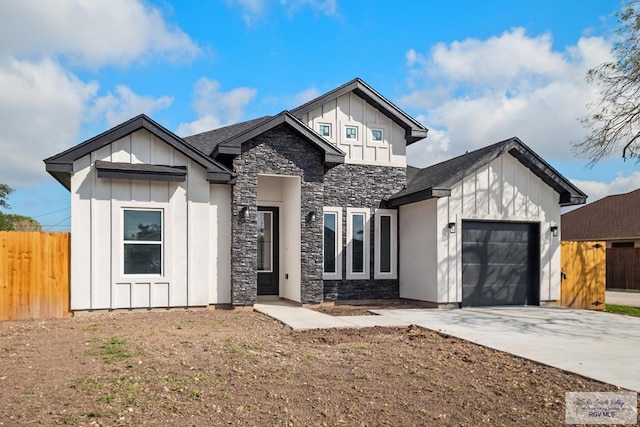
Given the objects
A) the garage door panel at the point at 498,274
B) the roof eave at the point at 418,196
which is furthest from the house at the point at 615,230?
the roof eave at the point at 418,196

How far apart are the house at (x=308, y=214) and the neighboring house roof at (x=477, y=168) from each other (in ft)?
0.15

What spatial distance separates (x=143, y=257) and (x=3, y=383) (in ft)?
19.1

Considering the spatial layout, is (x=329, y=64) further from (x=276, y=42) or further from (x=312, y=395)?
(x=312, y=395)

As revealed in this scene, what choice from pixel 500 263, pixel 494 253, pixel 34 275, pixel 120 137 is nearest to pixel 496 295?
pixel 500 263

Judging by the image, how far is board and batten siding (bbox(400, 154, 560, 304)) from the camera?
12.9m

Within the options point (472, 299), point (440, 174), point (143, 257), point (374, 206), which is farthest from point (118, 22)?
point (472, 299)

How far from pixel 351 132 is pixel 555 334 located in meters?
7.89

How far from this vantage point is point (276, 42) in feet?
41.0

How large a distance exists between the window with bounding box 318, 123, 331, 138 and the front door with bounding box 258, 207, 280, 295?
2.62 metres

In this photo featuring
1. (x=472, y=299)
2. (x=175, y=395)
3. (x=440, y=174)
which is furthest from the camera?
(x=440, y=174)

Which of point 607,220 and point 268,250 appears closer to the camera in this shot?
point 268,250

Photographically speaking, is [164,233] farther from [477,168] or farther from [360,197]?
[477,168]

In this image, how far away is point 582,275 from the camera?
49.1 feet

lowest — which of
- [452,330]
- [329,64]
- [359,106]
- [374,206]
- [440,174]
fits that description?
[452,330]
